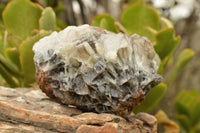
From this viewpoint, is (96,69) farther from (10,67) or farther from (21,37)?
(21,37)

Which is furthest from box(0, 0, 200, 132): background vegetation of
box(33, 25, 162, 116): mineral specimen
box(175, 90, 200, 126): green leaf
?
box(175, 90, 200, 126): green leaf

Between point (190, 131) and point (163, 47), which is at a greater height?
point (163, 47)

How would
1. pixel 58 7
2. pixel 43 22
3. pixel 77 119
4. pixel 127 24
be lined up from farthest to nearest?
pixel 58 7 < pixel 127 24 < pixel 43 22 < pixel 77 119

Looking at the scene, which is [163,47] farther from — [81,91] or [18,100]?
[18,100]

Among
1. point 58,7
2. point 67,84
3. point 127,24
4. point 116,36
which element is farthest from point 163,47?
point 58,7

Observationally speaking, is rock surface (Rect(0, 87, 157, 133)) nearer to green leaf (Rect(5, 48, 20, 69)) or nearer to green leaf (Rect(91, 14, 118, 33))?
green leaf (Rect(5, 48, 20, 69))

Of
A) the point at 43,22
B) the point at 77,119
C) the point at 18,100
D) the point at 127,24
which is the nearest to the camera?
the point at 77,119

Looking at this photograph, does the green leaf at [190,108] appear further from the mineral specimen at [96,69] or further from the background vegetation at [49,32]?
the mineral specimen at [96,69]
